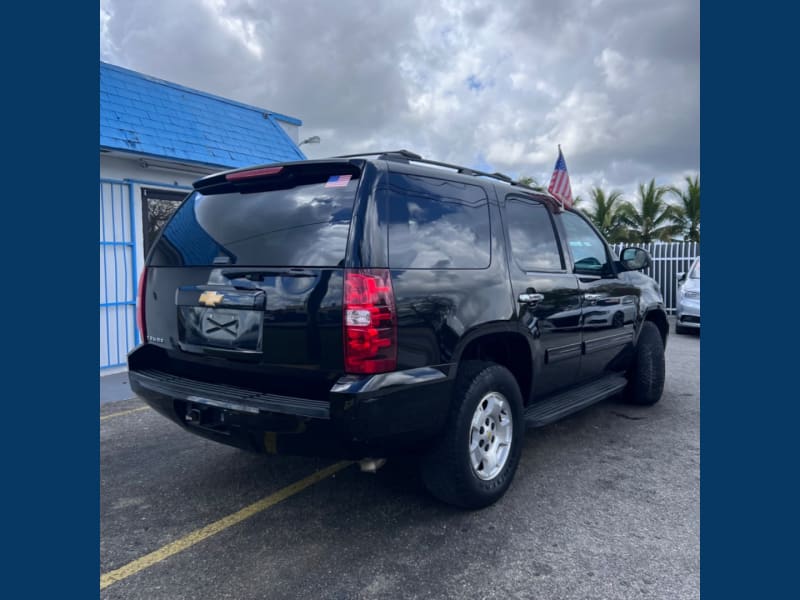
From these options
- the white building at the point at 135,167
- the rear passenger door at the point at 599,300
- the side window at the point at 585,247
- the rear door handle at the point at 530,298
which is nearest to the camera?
the rear door handle at the point at 530,298

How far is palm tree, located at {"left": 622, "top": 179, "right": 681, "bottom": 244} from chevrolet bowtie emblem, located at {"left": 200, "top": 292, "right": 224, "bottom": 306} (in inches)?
990

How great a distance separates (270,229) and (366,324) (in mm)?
812

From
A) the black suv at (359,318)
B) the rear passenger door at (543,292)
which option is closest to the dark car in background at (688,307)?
the rear passenger door at (543,292)

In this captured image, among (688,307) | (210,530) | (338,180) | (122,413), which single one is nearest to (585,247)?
(338,180)

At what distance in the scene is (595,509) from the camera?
3453mm

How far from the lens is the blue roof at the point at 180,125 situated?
7777 mm

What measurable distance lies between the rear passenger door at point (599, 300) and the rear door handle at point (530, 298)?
28.0 inches

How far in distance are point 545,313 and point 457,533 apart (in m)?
1.56

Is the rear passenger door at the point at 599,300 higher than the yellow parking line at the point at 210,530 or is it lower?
higher

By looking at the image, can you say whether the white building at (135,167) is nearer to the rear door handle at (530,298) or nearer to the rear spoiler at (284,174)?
the rear spoiler at (284,174)

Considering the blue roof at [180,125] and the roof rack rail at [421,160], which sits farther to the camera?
the blue roof at [180,125]

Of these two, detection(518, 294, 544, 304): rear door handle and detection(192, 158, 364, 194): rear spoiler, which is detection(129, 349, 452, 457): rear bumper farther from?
detection(192, 158, 364, 194): rear spoiler

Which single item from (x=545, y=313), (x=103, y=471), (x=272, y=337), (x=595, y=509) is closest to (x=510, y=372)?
(x=545, y=313)

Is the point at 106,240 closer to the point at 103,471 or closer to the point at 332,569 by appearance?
the point at 103,471
